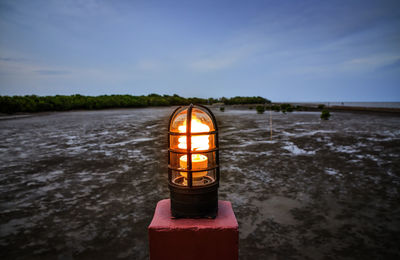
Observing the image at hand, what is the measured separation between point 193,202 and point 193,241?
0.35 metres

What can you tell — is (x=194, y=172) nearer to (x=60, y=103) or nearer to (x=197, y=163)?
(x=197, y=163)

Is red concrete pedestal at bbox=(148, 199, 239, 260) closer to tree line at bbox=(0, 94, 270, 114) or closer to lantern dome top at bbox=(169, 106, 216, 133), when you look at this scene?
lantern dome top at bbox=(169, 106, 216, 133)

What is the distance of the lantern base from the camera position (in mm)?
2117

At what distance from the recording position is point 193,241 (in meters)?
2.04

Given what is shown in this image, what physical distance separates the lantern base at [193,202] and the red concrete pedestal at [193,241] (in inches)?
4.5

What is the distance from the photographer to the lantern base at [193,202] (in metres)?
2.12

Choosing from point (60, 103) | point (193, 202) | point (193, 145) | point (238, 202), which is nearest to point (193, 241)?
point (193, 202)

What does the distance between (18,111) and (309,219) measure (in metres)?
50.0

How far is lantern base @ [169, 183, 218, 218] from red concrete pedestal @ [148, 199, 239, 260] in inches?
4.5

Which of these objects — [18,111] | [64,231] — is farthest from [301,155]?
[18,111]

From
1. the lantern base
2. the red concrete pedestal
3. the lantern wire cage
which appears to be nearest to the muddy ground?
the red concrete pedestal

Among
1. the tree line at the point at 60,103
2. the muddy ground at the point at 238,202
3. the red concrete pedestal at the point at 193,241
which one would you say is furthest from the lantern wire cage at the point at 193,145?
the tree line at the point at 60,103

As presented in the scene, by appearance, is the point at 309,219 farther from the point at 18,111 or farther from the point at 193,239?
the point at 18,111

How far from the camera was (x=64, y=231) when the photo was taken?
3828 millimetres
